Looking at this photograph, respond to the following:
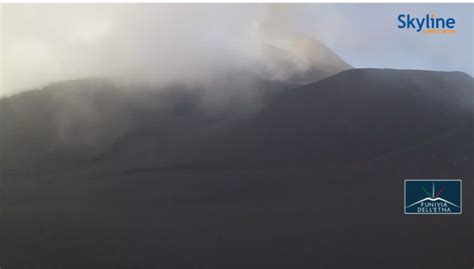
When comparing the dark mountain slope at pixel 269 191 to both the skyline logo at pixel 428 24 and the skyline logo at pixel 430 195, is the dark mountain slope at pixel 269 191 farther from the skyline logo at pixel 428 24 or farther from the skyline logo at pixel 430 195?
the skyline logo at pixel 428 24

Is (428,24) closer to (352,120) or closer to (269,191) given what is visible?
(352,120)

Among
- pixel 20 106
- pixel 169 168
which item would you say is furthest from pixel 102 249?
pixel 20 106

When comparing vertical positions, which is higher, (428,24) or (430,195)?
(428,24)

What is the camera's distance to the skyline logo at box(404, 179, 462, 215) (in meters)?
3.19

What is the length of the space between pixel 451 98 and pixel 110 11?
2483 mm

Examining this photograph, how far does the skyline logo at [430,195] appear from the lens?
3186mm

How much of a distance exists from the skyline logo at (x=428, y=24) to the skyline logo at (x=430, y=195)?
41.6 inches

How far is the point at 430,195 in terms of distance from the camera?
319 cm

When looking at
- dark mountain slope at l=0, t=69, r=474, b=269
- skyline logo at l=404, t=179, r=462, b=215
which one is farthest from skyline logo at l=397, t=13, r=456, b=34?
skyline logo at l=404, t=179, r=462, b=215

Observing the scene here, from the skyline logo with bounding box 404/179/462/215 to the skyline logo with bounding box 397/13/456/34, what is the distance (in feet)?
3.47

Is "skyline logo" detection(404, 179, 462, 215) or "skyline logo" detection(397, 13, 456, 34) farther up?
"skyline logo" detection(397, 13, 456, 34)

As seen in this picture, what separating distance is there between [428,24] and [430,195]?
120 cm

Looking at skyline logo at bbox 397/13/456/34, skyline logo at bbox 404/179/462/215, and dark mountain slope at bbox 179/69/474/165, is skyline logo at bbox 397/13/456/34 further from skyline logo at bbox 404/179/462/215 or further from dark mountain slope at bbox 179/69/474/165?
skyline logo at bbox 404/179/462/215

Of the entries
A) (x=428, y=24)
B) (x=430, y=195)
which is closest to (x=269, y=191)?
(x=430, y=195)
